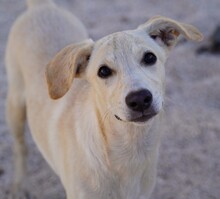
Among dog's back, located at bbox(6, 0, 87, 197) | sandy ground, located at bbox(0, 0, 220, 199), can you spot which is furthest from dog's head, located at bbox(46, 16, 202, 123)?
sandy ground, located at bbox(0, 0, 220, 199)

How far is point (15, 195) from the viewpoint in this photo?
414 centimetres

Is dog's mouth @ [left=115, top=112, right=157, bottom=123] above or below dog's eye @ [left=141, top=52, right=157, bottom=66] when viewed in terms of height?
below

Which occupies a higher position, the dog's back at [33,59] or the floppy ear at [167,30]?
the floppy ear at [167,30]

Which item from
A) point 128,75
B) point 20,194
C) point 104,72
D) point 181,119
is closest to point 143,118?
point 128,75

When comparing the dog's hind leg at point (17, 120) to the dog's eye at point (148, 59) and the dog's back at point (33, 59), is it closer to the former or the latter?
the dog's back at point (33, 59)

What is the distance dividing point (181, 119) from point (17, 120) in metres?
1.61

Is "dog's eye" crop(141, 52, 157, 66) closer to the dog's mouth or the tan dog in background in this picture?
the tan dog in background

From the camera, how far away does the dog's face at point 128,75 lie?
2.49 meters

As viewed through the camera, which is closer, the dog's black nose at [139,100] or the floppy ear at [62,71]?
the dog's black nose at [139,100]

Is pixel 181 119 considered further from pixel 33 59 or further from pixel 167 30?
pixel 167 30

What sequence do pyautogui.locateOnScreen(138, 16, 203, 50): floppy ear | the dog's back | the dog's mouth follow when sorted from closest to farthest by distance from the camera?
the dog's mouth < pyautogui.locateOnScreen(138, 16, 203, 50): floppy ear < the dog's back

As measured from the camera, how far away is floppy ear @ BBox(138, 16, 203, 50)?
288cm

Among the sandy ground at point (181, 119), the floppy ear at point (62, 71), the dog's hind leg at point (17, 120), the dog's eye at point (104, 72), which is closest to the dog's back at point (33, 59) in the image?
the dog's hind leg at point (17, 120)

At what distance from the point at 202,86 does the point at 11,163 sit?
2113mm
